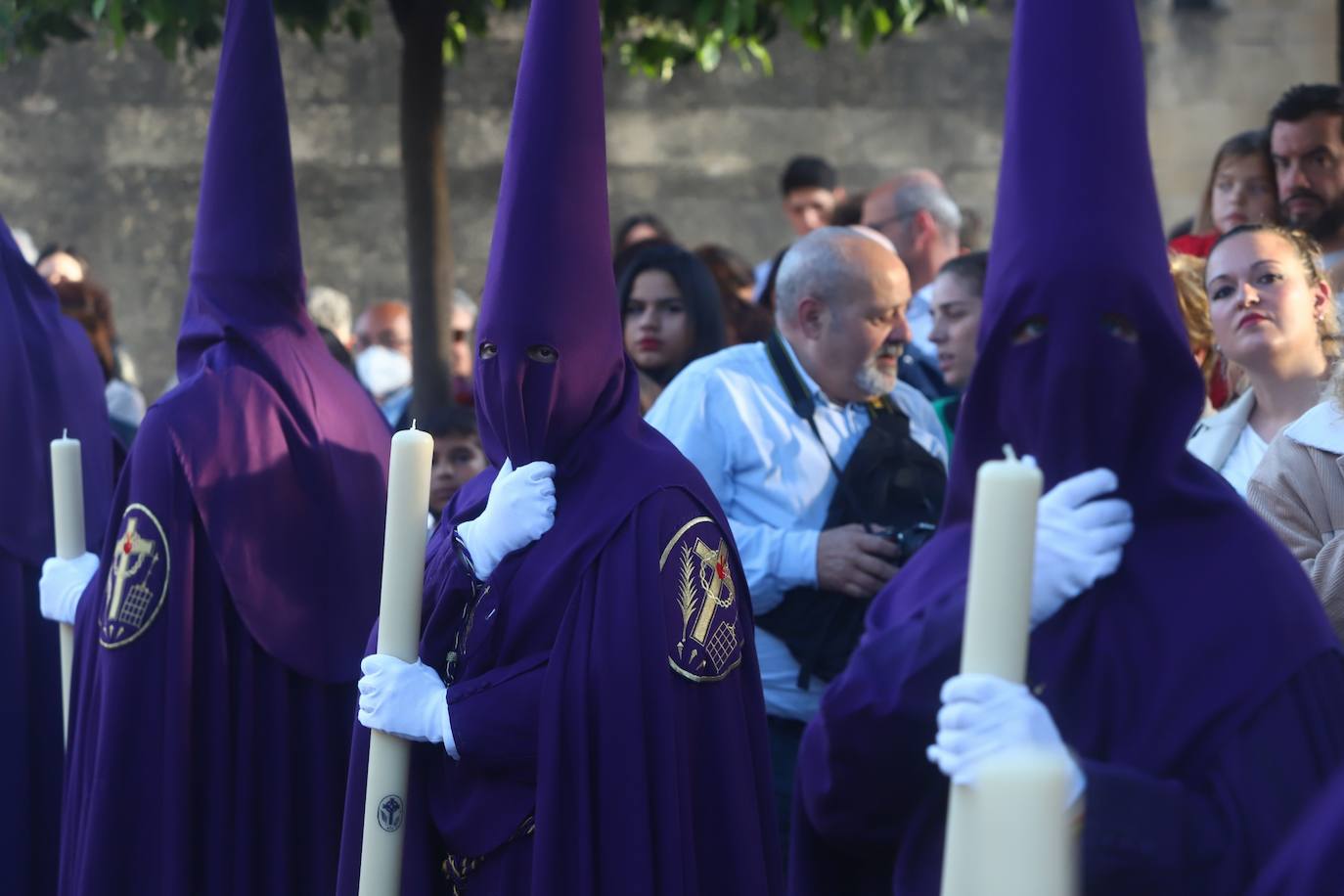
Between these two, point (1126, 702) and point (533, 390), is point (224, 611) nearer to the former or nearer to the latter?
point (533, 390)

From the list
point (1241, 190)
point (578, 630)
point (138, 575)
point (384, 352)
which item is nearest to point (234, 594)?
point (138, 575)

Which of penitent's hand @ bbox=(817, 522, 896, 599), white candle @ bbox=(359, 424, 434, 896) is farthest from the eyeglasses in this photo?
white candle @ bbox=(359, 424, 434, 896)

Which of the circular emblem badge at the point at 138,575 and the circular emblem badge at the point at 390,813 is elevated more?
the circular emblem badge at the point at 138,575

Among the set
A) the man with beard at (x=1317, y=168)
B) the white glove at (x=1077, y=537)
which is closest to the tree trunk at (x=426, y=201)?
the man with beard at (x=1317, y=168)

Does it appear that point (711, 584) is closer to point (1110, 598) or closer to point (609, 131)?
point (1110, 598)

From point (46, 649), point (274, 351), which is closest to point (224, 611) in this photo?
point (274, 351)

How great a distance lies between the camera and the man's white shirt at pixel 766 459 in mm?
4941

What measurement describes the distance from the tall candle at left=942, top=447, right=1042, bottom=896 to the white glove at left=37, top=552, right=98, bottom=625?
338 cm

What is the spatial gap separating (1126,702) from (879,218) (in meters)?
4.99

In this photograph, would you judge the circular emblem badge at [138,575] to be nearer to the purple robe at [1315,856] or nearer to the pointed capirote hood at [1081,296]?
the pointed capirote hood at [1081,296]

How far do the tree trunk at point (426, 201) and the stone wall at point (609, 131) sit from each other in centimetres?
342

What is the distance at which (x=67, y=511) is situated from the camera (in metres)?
4.84

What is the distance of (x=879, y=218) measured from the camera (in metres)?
7.45

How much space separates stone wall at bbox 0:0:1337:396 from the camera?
10.8m
